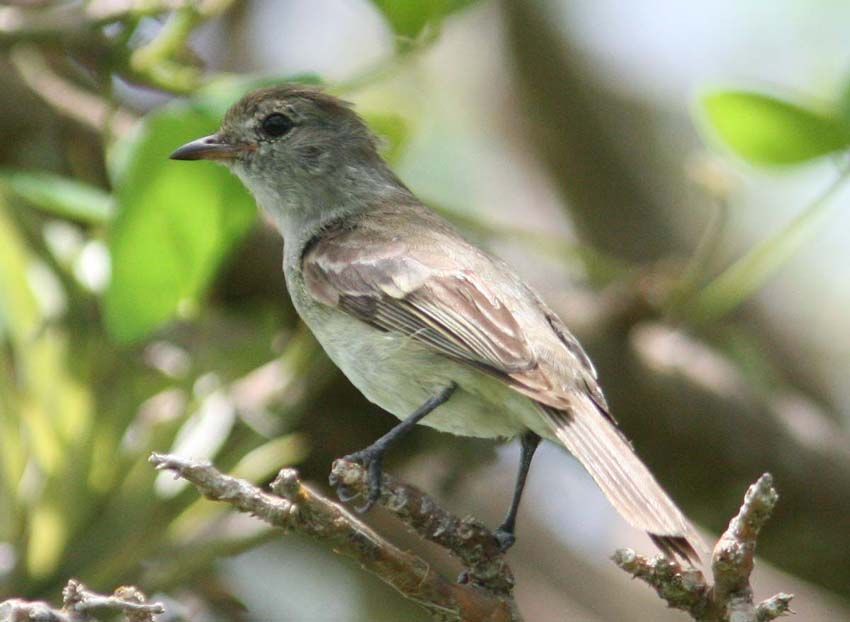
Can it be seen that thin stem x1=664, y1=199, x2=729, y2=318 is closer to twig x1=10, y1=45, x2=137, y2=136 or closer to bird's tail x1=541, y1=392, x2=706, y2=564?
bird's tail x1=541, y1=392, x2=706, y2=564

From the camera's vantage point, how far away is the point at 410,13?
3779 millimetres

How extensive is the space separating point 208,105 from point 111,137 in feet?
2.65

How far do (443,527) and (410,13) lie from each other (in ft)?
5.81

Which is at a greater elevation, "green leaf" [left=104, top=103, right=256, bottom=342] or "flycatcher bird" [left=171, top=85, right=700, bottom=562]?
"flycatcher bird" [left=171, top=85, right=700, bottom=562]

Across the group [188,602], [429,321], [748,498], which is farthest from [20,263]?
[748,498]

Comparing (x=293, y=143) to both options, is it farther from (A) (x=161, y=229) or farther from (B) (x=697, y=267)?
(B) (x=697, y=267)

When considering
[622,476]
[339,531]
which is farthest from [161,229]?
[339,531]

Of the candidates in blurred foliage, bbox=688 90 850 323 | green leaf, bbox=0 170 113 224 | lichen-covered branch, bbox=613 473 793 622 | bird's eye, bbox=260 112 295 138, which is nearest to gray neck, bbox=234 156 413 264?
bird's eye, bbox=260 112 295 138

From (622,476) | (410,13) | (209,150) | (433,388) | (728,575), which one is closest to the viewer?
(728,575)

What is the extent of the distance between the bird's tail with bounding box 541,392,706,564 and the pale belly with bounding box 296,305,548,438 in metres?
0.14

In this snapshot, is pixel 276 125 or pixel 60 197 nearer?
pixel 60 197

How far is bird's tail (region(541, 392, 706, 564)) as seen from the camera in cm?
266

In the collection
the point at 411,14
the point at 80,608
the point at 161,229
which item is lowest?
the point at 161,229

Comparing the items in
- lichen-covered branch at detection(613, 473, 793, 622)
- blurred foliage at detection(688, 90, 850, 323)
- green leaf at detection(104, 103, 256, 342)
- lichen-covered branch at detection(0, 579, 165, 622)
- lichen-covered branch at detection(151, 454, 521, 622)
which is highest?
blurred foliage at detection(688, 90, 850, 323)
